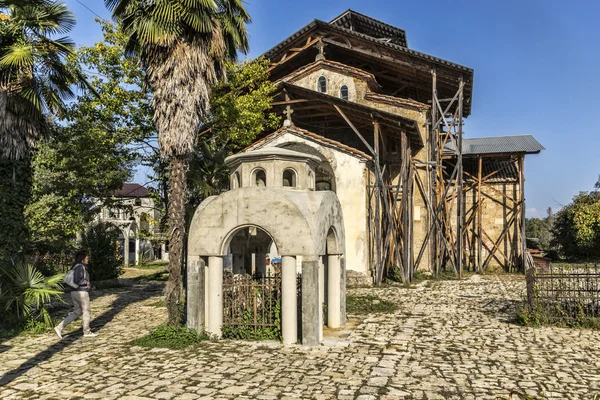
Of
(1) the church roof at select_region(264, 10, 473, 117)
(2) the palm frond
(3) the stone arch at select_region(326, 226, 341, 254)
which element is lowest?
(3) the stone arch at select_region(326, 226, 341, 254)

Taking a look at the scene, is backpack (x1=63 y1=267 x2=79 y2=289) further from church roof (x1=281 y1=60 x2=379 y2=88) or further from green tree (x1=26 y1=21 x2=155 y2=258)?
church roof (x1=281 y1=60 x2=379 y2=88)

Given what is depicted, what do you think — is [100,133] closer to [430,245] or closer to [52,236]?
[52,236]

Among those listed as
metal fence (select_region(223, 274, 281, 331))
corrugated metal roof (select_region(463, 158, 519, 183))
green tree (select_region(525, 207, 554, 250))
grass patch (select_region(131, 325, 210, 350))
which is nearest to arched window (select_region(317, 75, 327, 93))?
corrugated metal roof (select_region(463, 158, 519, 183))

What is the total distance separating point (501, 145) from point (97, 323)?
926 inches

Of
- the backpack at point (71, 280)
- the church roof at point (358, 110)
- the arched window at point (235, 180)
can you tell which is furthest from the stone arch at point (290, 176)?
the church roof at point (358, 110)

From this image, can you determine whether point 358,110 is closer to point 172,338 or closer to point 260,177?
point 260,177

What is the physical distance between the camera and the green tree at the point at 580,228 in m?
31.5

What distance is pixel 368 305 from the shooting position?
1478cm

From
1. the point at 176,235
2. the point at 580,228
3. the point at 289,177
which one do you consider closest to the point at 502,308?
the point at 289,177

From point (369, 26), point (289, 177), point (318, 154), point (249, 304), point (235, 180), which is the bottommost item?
point (249, 304)

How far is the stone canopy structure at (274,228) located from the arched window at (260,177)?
0.11ft

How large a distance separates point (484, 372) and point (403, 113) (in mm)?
17695

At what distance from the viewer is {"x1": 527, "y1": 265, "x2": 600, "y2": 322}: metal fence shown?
1159cm

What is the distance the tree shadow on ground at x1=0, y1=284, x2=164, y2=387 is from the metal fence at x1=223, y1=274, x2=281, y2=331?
3.54m
